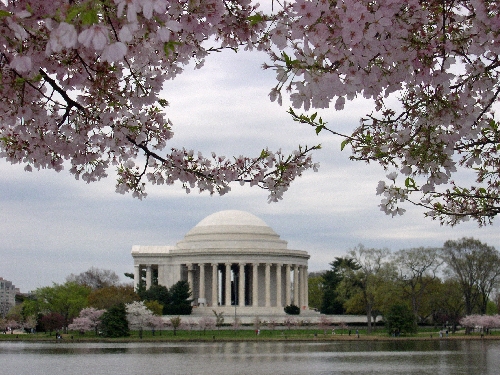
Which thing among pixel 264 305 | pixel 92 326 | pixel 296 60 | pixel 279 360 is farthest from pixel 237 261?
pixel 296 60

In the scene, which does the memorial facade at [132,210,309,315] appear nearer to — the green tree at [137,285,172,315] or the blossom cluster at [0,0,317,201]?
the green tree at [137,285,172,315]

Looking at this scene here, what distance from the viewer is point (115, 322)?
7094 cm

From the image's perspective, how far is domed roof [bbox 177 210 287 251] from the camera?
9744cm

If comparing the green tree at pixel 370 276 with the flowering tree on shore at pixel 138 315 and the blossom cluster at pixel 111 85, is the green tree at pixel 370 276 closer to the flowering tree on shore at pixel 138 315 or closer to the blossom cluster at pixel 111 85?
the flowering tree on shore at pixel 138 315

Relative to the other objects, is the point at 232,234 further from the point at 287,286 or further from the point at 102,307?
the point at 102,307

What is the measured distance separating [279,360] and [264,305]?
60.1 m

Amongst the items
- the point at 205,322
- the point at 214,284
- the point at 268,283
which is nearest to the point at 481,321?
the point at 268,283

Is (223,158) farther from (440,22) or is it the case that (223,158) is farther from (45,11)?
(45,11)

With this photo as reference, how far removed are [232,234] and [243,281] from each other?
656 cm

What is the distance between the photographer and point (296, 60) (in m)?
6.38

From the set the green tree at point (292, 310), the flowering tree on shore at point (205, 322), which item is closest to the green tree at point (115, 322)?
the flowering tree on shore at point (205, 322)

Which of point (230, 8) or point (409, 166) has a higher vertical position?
point (230, 8)

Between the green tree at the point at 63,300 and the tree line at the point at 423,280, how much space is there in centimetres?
2978

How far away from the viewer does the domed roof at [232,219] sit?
103 meters
